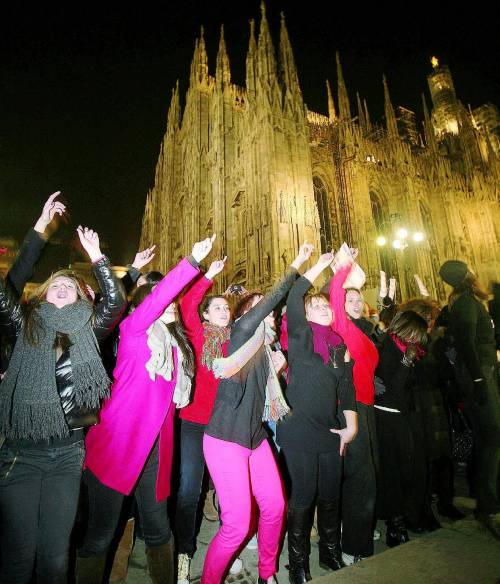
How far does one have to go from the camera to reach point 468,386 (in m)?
3.54

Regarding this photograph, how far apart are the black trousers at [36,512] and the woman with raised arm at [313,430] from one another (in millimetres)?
1600

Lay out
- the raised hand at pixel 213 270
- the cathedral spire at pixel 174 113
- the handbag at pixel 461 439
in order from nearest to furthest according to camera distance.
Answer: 1. the raised hand at pixel 213 270
2. the handbag at pixel 461 439
3. the cathedral spire at pixel 174 113

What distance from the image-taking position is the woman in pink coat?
2.12 metres

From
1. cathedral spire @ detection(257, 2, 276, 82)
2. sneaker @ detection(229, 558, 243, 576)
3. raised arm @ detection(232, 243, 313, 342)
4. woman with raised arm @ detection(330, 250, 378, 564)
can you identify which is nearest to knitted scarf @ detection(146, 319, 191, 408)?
raised arm @ detection(232, 243, 313, 342)

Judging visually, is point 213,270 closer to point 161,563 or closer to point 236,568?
point 161,563

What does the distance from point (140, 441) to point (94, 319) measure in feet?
2.91

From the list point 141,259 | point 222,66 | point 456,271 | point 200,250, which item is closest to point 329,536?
point 200,250

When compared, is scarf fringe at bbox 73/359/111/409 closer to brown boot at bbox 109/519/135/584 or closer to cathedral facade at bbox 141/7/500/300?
brown boot at bbox 109/519/135/584

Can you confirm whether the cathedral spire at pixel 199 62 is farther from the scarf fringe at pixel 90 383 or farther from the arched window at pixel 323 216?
the scarf fringe at pixel 90 383

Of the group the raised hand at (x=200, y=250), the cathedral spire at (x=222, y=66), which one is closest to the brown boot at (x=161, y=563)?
the raised hand at (x=200, y=250)

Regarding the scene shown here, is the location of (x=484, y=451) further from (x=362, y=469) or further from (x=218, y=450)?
(x=218, y=450)

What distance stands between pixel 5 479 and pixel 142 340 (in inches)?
40.8

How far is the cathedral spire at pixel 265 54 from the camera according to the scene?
2091 cm

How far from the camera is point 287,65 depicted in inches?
863
